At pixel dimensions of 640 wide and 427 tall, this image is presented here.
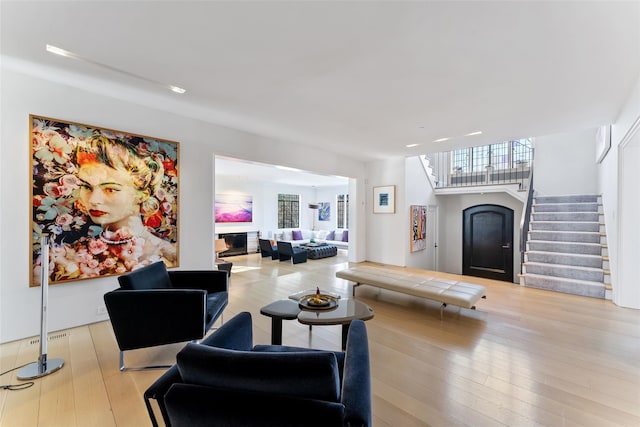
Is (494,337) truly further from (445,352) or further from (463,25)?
(463,25)

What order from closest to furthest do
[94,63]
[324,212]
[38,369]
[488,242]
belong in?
[38,369]
[94,63]
[488,242]
[324,212]

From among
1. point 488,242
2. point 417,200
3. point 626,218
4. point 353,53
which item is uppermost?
point 353,53

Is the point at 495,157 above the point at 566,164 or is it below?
above

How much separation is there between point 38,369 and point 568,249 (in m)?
7.80

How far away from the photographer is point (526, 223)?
536 centimetres

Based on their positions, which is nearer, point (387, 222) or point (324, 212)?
point (387, 222)

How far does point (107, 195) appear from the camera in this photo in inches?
132

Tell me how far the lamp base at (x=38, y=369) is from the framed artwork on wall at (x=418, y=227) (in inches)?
258

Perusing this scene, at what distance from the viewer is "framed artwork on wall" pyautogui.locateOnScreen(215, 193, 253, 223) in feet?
30.0

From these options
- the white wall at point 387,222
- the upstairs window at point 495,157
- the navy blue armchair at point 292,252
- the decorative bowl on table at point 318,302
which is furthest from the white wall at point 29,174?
the upstairs window at point 495,157

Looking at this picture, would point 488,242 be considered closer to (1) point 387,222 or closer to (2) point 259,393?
(1) point 387,222

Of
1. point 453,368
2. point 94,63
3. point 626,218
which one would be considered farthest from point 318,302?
point 626,218

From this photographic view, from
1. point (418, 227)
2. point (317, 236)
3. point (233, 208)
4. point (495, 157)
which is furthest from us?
point (317, 236)

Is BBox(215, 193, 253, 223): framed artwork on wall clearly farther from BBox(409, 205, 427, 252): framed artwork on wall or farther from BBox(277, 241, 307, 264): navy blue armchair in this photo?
BBox(409, 205, 427, 252): framed artwork on wall
